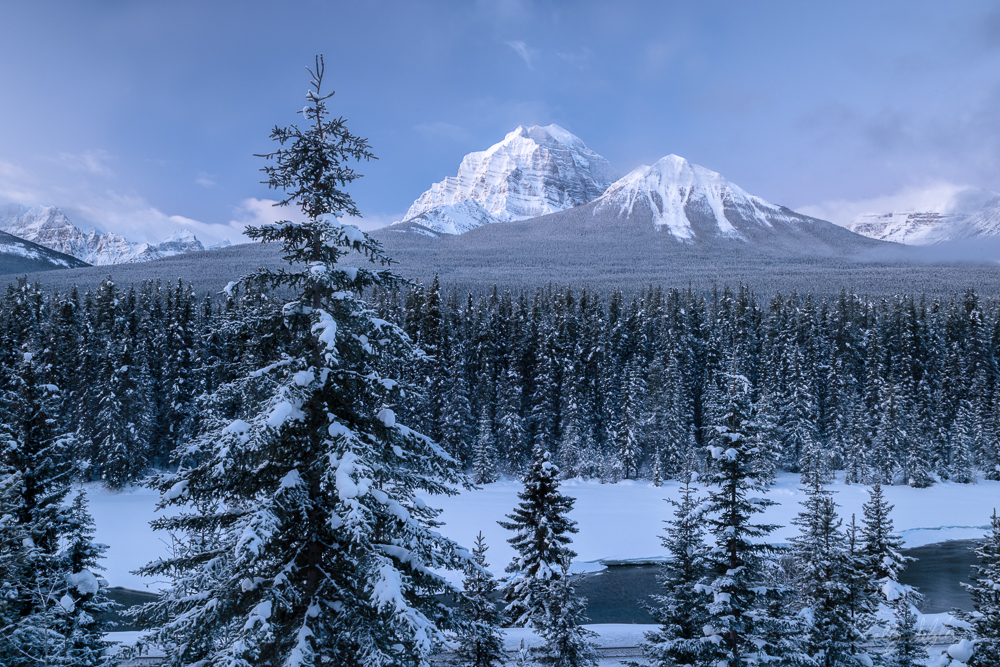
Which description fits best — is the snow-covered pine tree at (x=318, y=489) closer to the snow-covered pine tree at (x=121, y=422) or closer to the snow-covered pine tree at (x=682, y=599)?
the snow-covered pine tree at (x=682, y=599)

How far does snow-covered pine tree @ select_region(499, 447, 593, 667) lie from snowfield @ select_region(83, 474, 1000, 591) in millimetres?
16135

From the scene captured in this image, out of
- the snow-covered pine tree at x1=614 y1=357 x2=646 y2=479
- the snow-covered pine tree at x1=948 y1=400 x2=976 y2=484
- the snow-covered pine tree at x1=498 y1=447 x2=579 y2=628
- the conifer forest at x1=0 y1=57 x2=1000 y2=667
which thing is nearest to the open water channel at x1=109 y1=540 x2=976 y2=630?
the conifer forest at x1=0 y1=57 x2=1000 y2=667

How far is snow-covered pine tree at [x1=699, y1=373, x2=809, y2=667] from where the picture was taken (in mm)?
13062

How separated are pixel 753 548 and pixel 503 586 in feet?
30.0

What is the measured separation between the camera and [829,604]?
49.9ft

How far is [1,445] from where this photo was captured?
13.4 metres

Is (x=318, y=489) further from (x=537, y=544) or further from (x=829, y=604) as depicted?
(x=829, y=604)

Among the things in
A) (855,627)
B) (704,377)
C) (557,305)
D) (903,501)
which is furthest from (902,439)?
(855,627)

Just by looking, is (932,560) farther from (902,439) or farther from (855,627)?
(855,627)

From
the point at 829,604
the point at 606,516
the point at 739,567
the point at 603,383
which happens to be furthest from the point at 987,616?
the point at 603,383

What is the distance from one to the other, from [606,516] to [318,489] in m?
41.9

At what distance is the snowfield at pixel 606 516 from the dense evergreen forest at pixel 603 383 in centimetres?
267

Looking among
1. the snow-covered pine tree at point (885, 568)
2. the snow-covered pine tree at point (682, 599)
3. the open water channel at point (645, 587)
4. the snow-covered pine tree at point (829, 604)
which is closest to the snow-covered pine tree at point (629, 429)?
the open water channel at point (645, 587)

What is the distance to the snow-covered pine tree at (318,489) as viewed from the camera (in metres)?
6.57
